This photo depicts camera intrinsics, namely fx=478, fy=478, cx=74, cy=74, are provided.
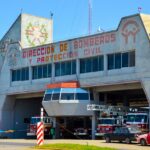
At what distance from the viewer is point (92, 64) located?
62281mm

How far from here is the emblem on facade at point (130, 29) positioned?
5732cm

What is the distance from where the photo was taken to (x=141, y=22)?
186 ft

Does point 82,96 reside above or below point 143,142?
above

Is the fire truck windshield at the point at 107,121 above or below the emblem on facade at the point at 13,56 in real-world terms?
below

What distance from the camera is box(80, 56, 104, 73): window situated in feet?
201

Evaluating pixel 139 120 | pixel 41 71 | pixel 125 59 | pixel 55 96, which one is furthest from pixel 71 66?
pixel 139 120

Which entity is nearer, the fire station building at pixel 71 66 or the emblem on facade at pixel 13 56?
the fire station building at pixel 71 66

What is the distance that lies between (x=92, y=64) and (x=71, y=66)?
392 cm

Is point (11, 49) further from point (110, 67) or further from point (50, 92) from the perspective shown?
point (110, 67)

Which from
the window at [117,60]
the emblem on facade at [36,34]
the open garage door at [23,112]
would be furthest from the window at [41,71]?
the window at [117,60]

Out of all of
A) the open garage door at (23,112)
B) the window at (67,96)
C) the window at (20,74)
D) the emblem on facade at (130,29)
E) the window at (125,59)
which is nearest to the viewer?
the emblem on facade at (130,29)

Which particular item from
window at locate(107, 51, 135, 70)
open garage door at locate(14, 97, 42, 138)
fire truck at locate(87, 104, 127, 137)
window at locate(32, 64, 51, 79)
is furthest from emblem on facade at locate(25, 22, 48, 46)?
fire truck at locate(87, 104, 127, 137)

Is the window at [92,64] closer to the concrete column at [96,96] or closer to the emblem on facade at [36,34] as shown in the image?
the concrete column at [96,96]

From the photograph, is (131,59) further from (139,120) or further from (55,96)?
(55,96)
